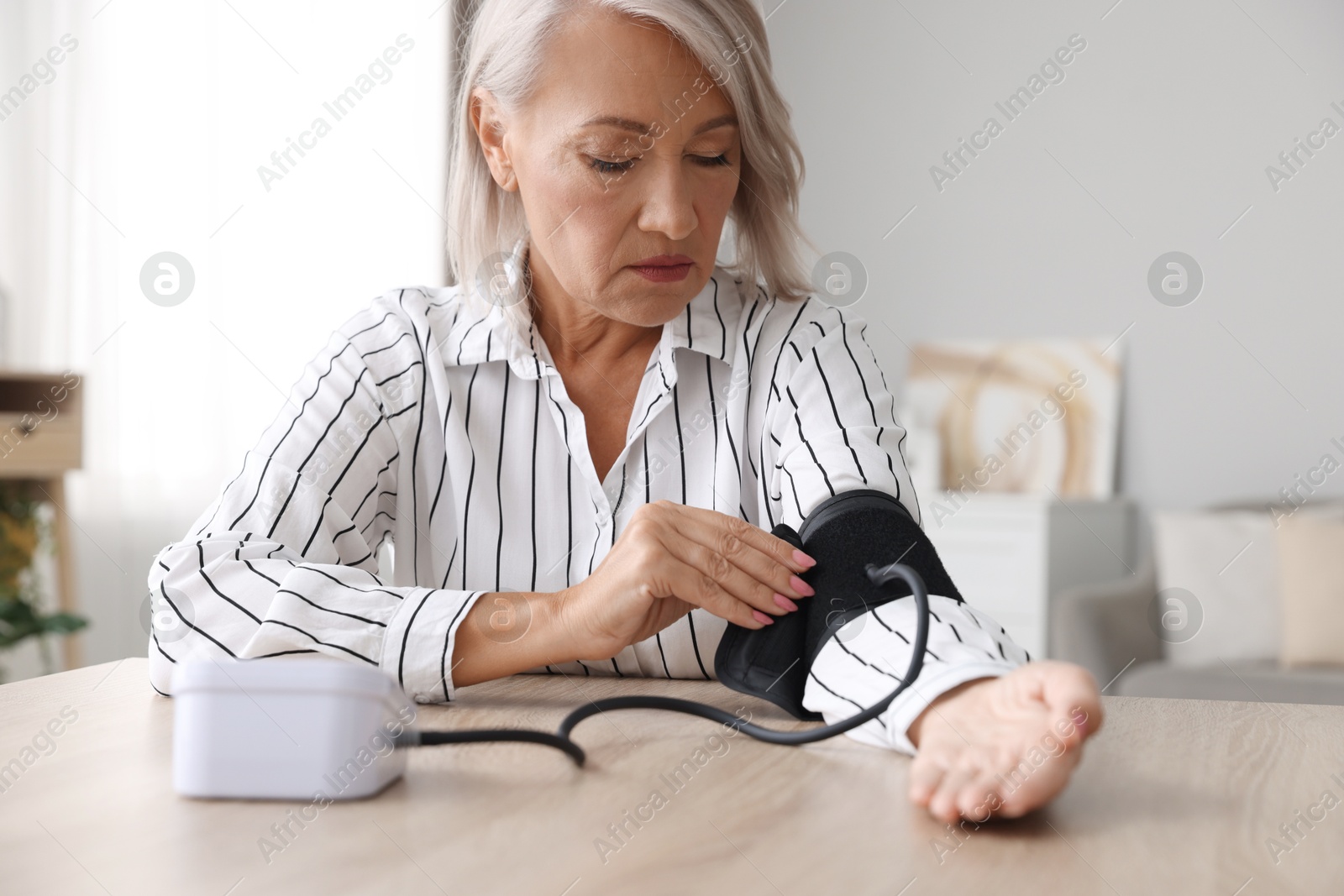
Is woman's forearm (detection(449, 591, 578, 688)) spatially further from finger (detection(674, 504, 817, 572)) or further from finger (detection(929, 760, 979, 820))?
finger (detection(929, 760, 979, 820))

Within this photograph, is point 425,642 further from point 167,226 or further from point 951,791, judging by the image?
point 167,226

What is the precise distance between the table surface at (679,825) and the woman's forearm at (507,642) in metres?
0.12

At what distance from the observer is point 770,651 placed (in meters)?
0.73

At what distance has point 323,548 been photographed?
3.06ft

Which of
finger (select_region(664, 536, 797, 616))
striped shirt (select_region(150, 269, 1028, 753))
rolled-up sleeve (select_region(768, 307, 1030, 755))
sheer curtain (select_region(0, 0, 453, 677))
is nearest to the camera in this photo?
rolled-up sleeve (select_region(768, 307, 1030, 755))

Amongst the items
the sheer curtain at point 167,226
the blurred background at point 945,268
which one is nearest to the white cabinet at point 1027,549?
the blurred background at point 945,268

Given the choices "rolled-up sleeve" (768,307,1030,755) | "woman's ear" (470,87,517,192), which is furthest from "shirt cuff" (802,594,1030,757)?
"woman's ear" (470,87,517,192)

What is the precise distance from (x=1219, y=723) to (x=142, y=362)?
92.2 inches

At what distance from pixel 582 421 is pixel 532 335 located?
11 cm

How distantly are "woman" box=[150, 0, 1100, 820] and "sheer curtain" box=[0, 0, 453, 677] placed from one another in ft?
4.94

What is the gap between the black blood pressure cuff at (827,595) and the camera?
28.2 inches

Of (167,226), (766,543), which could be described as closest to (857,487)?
(766,543)

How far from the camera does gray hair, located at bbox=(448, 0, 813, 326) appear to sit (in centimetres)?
93

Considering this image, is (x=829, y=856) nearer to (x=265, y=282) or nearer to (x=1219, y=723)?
(x=1219, y=723)
